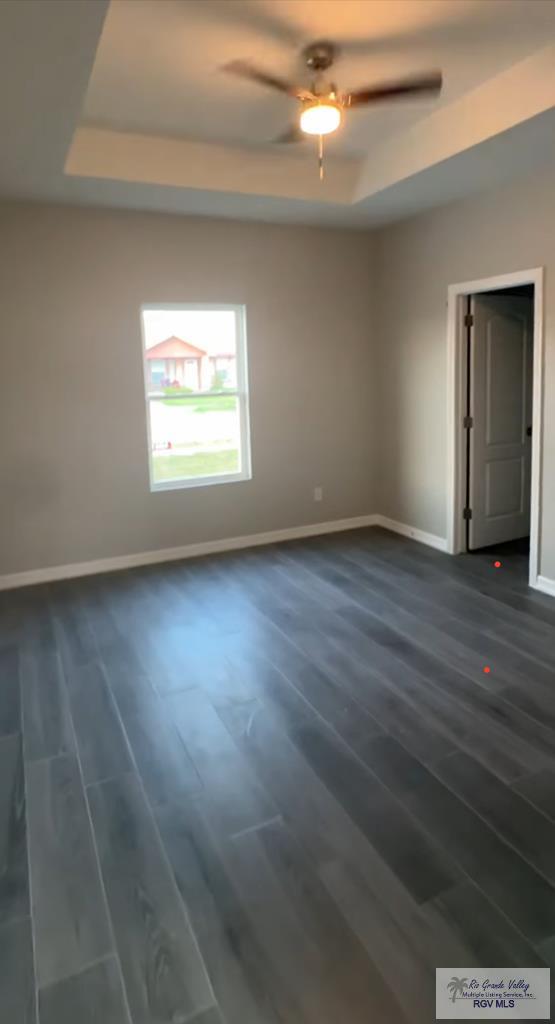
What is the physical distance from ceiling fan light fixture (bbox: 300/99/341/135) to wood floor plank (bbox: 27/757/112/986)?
305cm

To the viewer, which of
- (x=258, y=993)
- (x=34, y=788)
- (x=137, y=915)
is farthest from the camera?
(x=34, y=788)

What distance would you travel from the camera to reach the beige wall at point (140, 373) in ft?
15.4

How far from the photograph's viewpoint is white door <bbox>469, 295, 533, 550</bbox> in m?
5.15

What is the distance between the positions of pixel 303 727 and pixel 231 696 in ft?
1.48

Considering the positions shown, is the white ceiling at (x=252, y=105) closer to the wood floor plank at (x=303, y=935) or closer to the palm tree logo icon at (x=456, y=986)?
the wood floor plank at (x=303, y=935)

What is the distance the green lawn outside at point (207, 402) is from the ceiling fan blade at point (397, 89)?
284 cm

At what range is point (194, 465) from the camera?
559 cm

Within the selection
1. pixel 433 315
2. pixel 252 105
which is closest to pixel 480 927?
pixel 252 105

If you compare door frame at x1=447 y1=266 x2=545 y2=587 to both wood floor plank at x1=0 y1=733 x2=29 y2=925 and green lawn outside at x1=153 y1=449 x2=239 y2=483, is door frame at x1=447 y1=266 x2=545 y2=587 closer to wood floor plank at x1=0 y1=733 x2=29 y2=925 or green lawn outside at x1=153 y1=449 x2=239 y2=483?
green lawn outside at x1=153 y1=449 x2=239 y2=483

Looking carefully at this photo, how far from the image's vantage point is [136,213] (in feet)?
16.0

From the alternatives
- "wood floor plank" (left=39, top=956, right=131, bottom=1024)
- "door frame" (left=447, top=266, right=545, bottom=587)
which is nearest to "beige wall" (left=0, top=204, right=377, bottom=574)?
"door frame" (left=447, top=266, right=545, bottom=587)

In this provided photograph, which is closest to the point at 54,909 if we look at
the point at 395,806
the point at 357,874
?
the point at 357,874

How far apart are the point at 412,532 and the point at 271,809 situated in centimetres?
392

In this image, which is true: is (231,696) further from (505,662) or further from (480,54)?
(480,54)
